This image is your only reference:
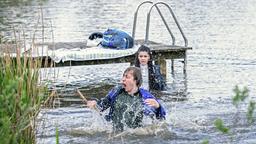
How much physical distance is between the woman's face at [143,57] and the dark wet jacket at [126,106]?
2605 mm

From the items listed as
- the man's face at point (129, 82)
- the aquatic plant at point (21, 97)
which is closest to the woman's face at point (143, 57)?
the man's face at point (129, 82)

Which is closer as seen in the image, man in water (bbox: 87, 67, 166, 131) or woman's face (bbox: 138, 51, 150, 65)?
man in water (bbox: 87, 67, 166, 131)

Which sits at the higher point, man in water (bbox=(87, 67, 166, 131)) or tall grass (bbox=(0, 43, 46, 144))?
tall grass (bbox=(0, 43, 46, 144))

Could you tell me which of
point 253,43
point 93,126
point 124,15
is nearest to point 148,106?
point 93,126

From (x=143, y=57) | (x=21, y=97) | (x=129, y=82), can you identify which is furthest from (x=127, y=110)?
(x=21, y=97)

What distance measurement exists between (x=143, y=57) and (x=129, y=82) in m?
2.85

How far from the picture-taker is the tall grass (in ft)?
21.7

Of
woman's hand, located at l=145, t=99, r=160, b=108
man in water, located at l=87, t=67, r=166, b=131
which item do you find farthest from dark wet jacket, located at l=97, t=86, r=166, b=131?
woman's hand, located at l=145, t=99, r=160, b=108

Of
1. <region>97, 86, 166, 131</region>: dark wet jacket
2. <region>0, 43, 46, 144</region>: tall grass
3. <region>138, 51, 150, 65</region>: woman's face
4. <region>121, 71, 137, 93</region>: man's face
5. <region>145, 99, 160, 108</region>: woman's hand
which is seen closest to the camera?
<region>0, 43, 46, 144</region>: tall grass

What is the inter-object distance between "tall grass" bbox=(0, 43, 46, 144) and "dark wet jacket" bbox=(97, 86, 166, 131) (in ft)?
6.61

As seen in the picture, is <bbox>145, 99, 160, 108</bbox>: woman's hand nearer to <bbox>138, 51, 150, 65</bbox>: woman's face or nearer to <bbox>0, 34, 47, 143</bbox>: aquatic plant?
<bbox>0, 34, 47, 143</bbox>: aquatic plant

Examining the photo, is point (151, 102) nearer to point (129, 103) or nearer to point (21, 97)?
point (129, 103)

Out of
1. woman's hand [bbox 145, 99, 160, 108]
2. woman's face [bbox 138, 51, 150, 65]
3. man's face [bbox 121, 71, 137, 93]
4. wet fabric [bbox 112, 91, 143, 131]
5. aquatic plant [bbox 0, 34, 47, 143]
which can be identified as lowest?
wet fabric [bbox 112, 91, 143, 131]

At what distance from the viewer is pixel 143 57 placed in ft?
40.4
